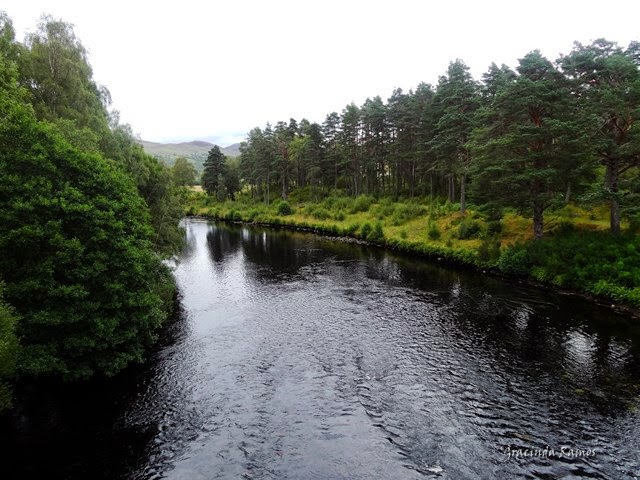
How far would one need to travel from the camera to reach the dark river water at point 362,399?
15453 mm

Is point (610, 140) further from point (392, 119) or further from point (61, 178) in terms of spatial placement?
point (392, 119)

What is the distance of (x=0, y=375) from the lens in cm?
1642

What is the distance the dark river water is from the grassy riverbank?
2858mm

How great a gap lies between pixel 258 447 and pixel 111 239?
517 inches

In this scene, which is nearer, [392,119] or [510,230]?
[510,230]

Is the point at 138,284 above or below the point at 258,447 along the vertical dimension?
above

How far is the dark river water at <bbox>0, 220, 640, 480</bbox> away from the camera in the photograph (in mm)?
15453

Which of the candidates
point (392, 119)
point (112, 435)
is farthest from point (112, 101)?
point (392, 119)

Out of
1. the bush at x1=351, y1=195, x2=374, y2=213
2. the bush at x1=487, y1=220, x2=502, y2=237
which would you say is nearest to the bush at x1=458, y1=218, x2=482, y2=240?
the bush at x1=487, y1=220, x2=502, y2=237

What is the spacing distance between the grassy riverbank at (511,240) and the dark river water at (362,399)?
2858 mm

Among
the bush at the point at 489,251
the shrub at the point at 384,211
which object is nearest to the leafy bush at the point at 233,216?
the shrub at the point at 384,211

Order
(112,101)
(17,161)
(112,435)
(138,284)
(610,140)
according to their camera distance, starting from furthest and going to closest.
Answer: (112,101) → (610,140) → (138,284) → (17,161) → (112,435)

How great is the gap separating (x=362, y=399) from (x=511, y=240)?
31.6 meters

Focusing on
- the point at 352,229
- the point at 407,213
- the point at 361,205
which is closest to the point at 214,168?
the point at 361,205
